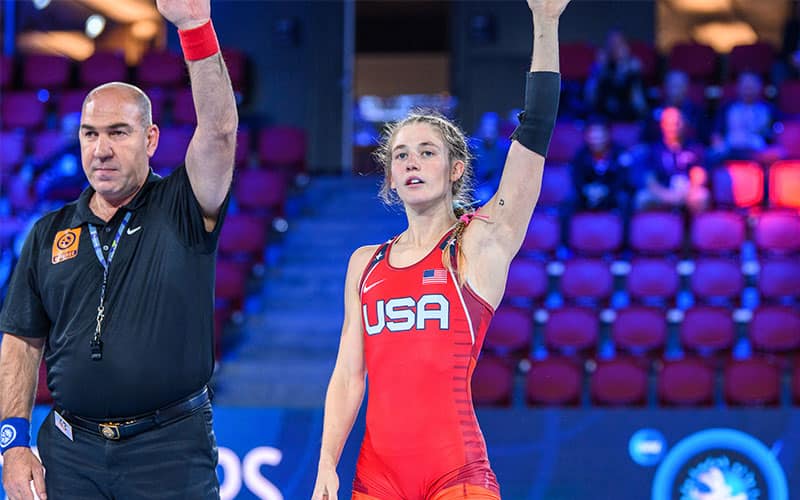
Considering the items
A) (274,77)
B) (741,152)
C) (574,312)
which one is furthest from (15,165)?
(741,152)

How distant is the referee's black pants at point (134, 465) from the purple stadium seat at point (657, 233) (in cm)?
556

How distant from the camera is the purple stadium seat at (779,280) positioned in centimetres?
767

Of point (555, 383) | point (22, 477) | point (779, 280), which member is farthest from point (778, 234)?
point (22, 477)

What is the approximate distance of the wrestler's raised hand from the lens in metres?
2.87

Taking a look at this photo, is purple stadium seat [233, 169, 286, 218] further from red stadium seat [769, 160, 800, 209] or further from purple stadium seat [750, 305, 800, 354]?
purple stadium seat [750, 305, 800, 354]

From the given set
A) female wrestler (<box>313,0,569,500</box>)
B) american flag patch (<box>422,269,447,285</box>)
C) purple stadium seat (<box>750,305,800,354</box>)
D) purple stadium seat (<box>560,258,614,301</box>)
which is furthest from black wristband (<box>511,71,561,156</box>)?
purple stadium seat (<box>560,258,614,301</box>)

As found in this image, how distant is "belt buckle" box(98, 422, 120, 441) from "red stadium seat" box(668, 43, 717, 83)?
8623 mm

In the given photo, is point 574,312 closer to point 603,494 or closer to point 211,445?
point 603,494

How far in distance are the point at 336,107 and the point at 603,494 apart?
7927 millimetres

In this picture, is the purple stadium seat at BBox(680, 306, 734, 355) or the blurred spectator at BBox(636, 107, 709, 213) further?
the blurred spectator at BBox(636, 107, 709, 213)

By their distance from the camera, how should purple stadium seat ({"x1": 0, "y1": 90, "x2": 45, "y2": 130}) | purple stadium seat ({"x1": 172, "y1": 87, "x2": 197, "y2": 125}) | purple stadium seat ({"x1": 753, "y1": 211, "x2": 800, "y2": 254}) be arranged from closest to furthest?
purple stadium seat ({"x1": 753, "y1": 211, "x2": 800, "y2": 254}), purple stadium seat ({"x1": 172, "y1": 87, "x2": 197, "y2": 125}), purple stadium seat ({"x1": 0, "y1": 90, "x2": 45, "y2": 130})

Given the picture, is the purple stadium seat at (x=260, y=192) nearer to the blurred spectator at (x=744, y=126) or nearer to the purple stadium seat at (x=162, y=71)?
the purple stadium seat at (x=162, y=71)

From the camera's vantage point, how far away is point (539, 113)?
3.02 meters

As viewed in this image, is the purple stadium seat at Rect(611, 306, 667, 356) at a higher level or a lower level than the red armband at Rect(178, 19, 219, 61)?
lower
